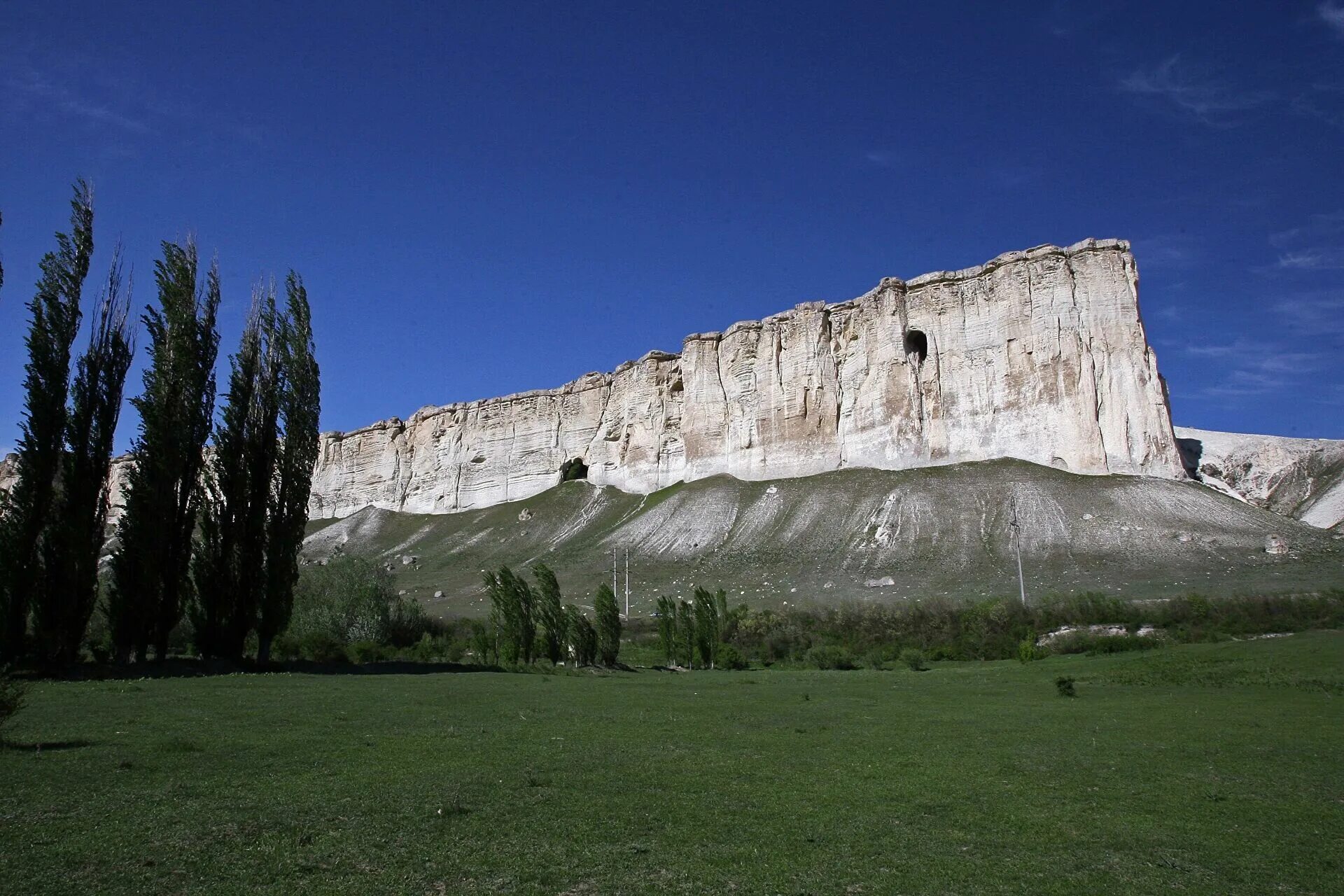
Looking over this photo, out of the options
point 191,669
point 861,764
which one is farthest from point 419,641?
point 861,764

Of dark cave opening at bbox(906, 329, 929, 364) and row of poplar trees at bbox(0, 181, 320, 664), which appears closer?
row of poplar trees at bbox(0, 181, 320, 664)

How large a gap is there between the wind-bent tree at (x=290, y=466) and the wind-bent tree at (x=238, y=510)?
10.9 inches

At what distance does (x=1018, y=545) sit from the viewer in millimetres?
50031

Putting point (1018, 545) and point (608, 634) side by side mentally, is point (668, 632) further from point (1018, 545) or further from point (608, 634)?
point (1018, 545)

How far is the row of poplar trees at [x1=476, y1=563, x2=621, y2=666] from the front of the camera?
34.7 m

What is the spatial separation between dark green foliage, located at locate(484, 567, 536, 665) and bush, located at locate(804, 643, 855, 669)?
41.2 ft

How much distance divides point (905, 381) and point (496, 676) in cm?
6121

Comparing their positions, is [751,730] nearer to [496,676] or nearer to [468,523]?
[496,676]

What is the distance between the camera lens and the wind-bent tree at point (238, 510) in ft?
84.5

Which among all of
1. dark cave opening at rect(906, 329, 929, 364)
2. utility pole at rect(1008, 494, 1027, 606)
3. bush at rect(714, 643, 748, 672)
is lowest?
bush at rect(714, 643, 748, 672)

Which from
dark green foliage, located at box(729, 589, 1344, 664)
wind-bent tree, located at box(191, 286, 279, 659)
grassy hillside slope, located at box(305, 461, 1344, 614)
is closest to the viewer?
wind-bent tree, located at box(191, 286, 279, 659)

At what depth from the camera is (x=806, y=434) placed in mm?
85000

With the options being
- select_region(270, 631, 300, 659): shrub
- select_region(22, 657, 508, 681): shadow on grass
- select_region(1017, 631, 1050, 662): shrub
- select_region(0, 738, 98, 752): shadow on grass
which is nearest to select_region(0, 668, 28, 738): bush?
select_region(0, 738, 98, 752): shadow on grass

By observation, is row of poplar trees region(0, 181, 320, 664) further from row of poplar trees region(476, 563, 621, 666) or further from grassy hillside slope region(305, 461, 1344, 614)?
grassy hillside slope region(305, 461, 1344, 614)
